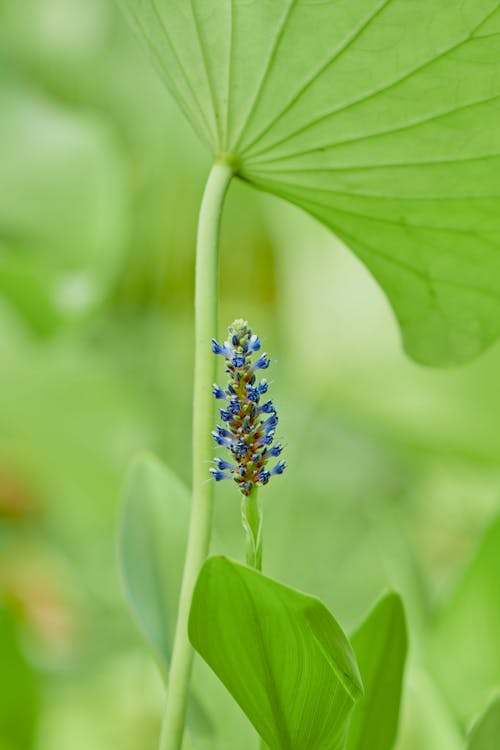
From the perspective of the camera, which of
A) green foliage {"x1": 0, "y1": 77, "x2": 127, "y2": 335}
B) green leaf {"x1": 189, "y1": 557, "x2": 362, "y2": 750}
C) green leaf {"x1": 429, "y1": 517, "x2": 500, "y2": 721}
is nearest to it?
green leaf {"x1": 189, "y1": 557, "x2": 362, "y2": 750}

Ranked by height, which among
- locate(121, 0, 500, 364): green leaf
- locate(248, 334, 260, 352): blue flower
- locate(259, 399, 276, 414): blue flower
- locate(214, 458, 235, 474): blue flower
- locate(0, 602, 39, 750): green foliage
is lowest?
locate(0, 602, 39, 750): green foliage

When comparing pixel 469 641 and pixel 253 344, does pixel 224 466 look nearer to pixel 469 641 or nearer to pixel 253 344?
pixel 253 344

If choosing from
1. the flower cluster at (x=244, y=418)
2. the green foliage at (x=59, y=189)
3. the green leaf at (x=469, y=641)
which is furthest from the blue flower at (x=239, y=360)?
the green foliage at (x=59, y=189)

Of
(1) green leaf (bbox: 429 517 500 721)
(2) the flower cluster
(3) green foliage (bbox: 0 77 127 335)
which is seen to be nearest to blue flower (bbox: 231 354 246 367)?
(2) the flower cluster

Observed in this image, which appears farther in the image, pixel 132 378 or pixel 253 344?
pixel 132 378

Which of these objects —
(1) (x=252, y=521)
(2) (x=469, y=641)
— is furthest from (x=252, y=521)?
(2) (x=469, y=641)

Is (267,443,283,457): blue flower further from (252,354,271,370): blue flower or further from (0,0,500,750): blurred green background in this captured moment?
Answer: (0,0,500,750): blurred green background
